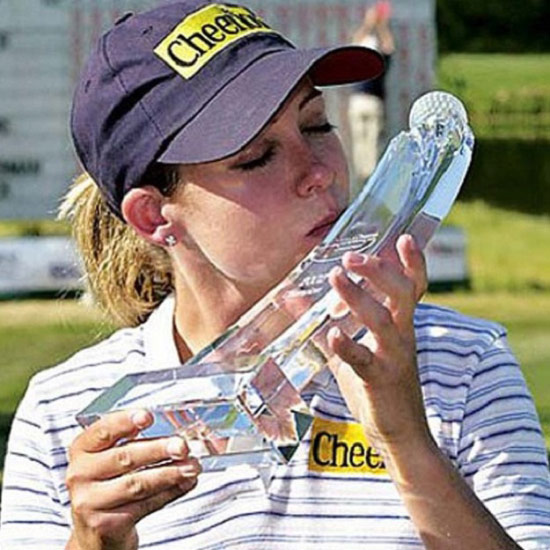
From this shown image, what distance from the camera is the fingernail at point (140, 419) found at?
6.97 ft

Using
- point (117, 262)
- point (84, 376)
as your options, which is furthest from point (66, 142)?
point (84, 376)

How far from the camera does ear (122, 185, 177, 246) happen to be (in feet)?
8.41

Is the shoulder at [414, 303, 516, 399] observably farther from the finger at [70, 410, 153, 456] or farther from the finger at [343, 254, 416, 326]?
the finger at [70, 410, 153, 456]

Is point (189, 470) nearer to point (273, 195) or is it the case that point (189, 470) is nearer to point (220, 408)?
point (220, 408)

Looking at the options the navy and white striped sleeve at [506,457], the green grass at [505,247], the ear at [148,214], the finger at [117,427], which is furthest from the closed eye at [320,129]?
the green grass at [505,247]

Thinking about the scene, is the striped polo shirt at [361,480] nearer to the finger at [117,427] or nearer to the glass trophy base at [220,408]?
the glass trophy base at [220,408]

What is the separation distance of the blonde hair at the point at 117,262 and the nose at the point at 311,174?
0.40 metres

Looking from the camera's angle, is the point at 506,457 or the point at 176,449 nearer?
the point at 176,449

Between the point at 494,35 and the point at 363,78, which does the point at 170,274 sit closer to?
the point at 363,78

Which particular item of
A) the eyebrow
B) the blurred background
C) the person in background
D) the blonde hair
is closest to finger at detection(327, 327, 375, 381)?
the eyebrow

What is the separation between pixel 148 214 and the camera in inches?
102

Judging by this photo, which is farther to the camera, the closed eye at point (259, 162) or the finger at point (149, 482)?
the closed eye at point (259, 162)

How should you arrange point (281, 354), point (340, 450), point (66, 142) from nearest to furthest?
point (281, 354) < point (340, 450) < point (66, 142)

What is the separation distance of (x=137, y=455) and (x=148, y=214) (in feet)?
1.81
